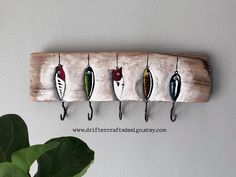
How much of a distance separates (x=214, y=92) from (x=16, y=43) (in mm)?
728

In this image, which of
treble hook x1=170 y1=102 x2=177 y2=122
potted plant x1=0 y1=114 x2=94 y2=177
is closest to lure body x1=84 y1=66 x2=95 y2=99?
treble hook x1=170 y1=102 x2=177 y2=122

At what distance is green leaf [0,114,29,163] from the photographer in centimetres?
50

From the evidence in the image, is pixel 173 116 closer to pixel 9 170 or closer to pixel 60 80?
pixel 60 80

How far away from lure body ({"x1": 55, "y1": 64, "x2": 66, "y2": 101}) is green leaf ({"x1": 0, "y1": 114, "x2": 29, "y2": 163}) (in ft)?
1.99

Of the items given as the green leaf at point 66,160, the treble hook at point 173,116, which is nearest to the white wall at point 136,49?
the treble hook at point 173,116

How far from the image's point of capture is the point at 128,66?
111 centimetres

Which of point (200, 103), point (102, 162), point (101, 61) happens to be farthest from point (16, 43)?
point (200, 103)

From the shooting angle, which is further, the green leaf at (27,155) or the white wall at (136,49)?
the white wall at (136,49)

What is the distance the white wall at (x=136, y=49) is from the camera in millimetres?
1160

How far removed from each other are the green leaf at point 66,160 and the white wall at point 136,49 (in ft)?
2.19

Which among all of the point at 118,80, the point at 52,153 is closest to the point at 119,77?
the point at 118,80

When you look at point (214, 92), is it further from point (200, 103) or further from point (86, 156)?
point (86, 156)

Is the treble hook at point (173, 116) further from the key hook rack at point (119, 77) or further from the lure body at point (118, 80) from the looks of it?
the lure body at point (118, 80)

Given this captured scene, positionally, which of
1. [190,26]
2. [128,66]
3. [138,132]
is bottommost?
[138,132]
